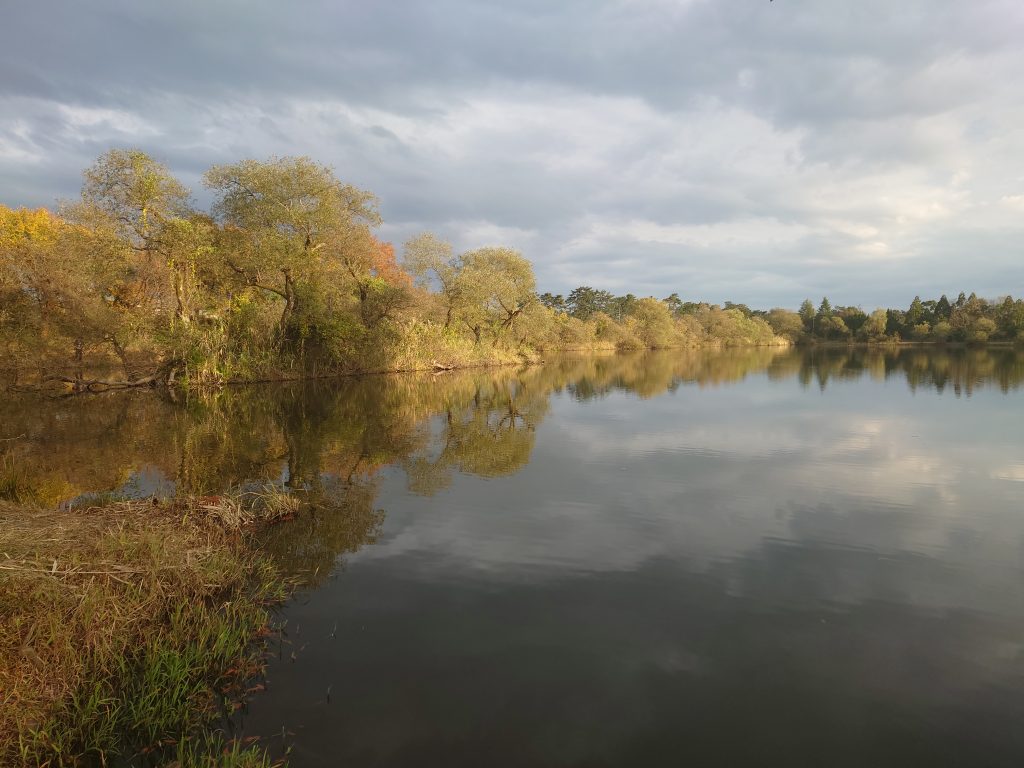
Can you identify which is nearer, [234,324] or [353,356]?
[234,324]

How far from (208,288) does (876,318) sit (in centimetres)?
11572

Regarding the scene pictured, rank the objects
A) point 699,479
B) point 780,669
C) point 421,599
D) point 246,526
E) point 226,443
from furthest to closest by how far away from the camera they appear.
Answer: point 226,443 < point 699,479 < point 246,526 < point 421,599 < point 780,669

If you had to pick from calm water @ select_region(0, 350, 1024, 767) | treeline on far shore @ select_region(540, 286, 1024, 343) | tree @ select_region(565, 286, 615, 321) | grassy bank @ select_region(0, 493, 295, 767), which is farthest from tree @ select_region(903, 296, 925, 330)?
grassy bank @ select_region(0, 493, 295, 767)

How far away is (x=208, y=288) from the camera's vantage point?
2942cm

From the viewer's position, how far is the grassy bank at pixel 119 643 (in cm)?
382

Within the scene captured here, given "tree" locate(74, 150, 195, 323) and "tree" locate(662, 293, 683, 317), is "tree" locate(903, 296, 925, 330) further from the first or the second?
"tree" locate(74, 150, 195, 323)

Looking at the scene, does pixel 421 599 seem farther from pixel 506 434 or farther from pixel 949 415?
pixel 949 415

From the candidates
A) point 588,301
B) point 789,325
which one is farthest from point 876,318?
point 588,301

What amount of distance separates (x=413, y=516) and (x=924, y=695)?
6.88m

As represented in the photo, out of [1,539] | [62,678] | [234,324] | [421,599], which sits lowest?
[421,599]

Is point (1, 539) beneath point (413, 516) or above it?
above

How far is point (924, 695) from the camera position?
180 inches

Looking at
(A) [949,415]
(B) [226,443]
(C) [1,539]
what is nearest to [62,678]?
(C) [1,539]

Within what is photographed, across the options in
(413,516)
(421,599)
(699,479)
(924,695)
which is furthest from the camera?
(699,479)
